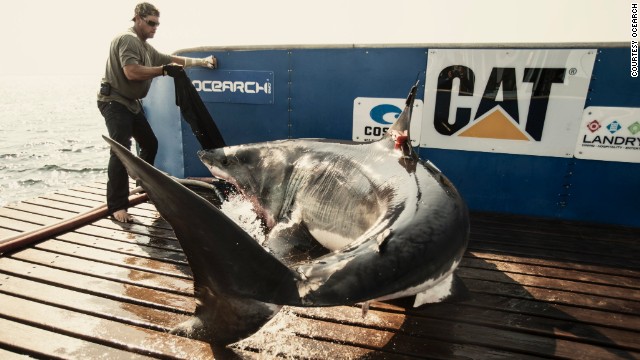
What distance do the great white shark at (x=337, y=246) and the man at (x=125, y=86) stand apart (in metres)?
2.92

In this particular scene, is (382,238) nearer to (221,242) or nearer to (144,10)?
(221,242)

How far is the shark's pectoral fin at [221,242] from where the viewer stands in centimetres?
170

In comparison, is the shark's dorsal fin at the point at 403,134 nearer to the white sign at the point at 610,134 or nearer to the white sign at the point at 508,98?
the white sign at the point at 508,98

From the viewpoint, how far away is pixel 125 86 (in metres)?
4.81

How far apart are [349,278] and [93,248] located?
366 cm

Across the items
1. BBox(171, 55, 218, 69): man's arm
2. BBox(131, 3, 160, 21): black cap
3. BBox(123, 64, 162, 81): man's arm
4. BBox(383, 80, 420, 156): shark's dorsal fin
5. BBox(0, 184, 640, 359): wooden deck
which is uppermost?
BBox(131, 3, 160, 21): black cap

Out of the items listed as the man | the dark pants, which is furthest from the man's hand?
the dark pants

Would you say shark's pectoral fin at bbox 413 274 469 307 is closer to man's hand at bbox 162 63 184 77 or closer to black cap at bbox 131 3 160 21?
man's hand at bbox 162 63 184 77

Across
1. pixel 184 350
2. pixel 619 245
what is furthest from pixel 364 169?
pixel 619 245

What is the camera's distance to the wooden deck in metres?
2.62

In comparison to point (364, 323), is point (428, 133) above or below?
above

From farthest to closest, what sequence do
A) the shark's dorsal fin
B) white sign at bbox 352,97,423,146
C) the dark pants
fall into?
white sign at bbox 352,97,423,146
the dark pants
the shark's dorsal fin

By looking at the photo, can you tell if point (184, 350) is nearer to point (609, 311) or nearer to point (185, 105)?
point (609, 311)

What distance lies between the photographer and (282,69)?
20.1 feet
